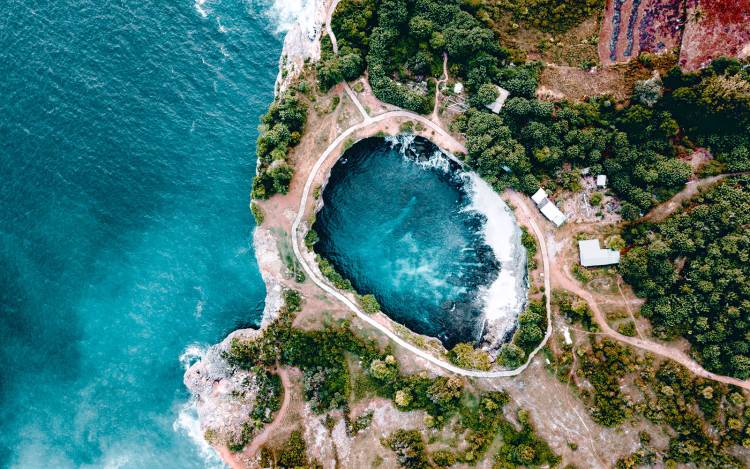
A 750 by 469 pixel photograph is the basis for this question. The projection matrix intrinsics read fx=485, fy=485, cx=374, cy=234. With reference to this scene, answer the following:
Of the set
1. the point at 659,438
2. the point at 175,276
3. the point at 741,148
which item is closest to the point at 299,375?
the point at 175,276

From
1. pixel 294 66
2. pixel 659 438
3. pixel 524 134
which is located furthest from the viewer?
pixel 294 66

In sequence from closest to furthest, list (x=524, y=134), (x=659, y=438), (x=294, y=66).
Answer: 1. (x=659, y=438)
2. (x=524, y=134)
3. (x=294, y=66)

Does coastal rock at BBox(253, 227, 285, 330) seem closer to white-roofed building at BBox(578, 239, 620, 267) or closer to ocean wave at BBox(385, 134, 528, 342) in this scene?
ocean wave at BBox(385, 134, 528, 342)

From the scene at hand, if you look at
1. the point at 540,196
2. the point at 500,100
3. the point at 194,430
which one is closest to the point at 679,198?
the point at 540,196

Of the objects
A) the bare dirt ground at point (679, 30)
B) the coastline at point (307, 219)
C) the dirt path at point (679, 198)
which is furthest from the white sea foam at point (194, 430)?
the bare dirt ground at point (679, 30)

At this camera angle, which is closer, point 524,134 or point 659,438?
point 659,438

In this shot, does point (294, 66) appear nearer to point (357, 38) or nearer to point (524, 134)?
point (357, 38)

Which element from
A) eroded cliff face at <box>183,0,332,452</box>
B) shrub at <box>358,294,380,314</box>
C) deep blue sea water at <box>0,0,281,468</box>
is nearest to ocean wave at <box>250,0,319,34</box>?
deep blue sea water at <box>0,0,281,468</box>
